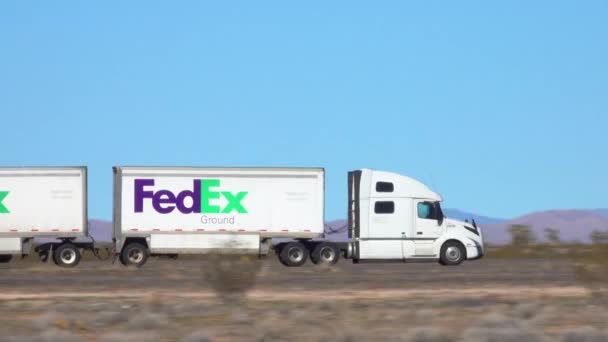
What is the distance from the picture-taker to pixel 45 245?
136 ft

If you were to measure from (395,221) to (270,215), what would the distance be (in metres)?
4.22

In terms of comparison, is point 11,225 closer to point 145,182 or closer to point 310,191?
point 145,182

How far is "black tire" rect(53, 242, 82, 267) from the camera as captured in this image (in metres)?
40.6

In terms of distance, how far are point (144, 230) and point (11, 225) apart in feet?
15.4

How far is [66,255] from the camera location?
1607 inches

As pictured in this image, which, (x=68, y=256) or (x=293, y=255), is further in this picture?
(x=68, y=256)

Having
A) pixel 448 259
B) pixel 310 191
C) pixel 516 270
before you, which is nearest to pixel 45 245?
pixel 310 191

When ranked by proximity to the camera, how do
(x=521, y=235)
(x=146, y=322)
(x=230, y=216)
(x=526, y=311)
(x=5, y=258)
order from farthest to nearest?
1. (x=5, y=258)
2. (x=230, y=216)
3. (x=521, y=235)
4. (x=526, y=311)
5. (x=146, y=322)

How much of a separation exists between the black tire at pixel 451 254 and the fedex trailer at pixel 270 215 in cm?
3

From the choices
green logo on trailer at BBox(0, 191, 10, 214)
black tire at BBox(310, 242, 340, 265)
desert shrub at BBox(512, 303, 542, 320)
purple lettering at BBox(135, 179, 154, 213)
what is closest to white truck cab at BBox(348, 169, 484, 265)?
black tire at BBox(310, 242, 340, 265)

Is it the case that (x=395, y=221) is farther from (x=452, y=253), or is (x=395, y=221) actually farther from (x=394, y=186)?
(x=452, y=253)

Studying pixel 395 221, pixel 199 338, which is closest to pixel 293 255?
pixel 395 221

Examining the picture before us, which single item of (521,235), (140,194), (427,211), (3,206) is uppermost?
(140,194)

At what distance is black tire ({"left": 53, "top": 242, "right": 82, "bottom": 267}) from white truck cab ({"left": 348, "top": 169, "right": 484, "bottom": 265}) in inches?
370
